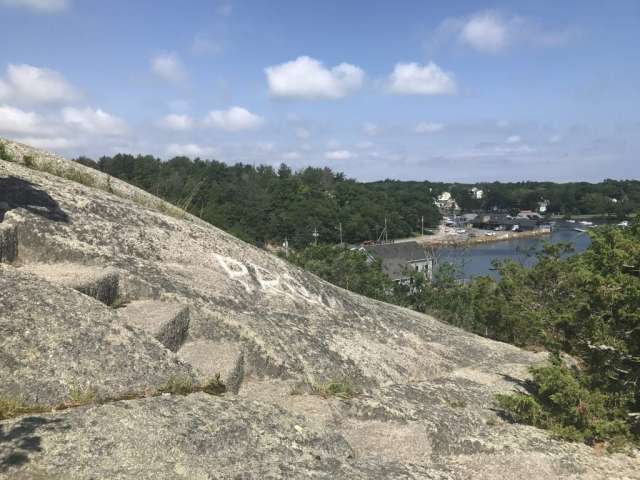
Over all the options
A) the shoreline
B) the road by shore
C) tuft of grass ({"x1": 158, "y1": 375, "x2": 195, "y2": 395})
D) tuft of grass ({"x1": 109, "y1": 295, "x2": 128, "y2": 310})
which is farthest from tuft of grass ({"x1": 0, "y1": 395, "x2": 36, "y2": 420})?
the shoreline

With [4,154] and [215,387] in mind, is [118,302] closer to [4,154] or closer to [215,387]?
[215,387]

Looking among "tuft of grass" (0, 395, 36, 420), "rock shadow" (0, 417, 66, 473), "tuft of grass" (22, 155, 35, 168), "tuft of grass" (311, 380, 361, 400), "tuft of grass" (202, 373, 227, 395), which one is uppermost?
"tuft of grass" (22, 155, 35, 168)

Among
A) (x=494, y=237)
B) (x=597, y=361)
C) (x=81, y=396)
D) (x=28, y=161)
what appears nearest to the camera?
(x=81, y=396)

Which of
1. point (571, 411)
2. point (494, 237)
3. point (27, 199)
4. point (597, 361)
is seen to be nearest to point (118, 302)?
point (27, 199)

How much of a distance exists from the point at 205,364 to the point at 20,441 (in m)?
2.18

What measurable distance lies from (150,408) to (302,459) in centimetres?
127

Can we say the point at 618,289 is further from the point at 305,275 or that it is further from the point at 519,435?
the point at 305,275

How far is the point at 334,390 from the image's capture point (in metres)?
5.89

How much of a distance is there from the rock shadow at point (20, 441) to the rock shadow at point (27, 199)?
152 inches

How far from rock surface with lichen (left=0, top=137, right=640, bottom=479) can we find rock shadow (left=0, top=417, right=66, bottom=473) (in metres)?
0.01

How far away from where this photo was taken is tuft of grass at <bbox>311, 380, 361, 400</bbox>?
5.80 metres

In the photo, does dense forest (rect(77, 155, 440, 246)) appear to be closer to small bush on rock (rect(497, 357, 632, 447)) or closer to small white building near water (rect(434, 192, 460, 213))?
small white building near water (rect(434, 192, 460, 213))

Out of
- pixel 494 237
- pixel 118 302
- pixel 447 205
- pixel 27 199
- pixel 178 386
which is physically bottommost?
pixel 494 237

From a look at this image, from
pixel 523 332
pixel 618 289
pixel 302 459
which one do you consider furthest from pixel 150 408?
pixel 523 332
